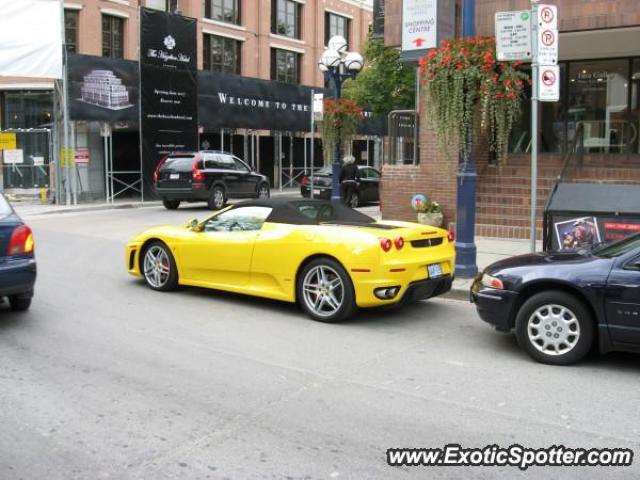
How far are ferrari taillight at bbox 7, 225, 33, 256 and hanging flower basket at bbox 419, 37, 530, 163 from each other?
565 cm

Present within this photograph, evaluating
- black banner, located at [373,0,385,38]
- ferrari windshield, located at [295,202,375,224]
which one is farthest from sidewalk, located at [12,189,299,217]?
ferrari windshield, located at [295,202,375,224]

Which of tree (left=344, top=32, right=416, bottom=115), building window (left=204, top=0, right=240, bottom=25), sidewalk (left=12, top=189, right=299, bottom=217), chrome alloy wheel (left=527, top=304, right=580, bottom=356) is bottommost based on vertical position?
chrome alloy wheel (left=527, top=304, right=580, bottom=356)

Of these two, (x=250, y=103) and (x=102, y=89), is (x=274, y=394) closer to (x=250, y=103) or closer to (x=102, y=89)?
(x=102, y=89)

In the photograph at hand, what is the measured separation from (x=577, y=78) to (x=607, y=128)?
140 centimetres

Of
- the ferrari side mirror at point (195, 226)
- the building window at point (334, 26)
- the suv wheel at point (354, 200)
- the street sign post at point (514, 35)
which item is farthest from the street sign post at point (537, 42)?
the building window at point (334, 26)

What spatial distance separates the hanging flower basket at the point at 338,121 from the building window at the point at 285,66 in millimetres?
20434

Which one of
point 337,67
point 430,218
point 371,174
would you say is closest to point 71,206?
point 371,174

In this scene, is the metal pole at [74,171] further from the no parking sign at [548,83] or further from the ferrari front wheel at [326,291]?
the no parking sign at [548,83]

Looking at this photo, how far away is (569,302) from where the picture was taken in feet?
20.1

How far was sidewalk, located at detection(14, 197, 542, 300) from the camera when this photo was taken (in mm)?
9548

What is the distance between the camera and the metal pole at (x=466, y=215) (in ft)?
33.1

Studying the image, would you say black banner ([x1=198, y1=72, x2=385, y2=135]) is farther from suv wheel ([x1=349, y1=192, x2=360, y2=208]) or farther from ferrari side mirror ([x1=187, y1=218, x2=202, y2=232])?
ferrari side mirror ([x1=187, y1=218, x2=202, y2=232])

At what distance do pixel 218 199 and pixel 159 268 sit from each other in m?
13.3

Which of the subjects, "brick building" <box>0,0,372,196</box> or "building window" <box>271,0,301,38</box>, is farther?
"building window" <box>271,0,301,38</box>
